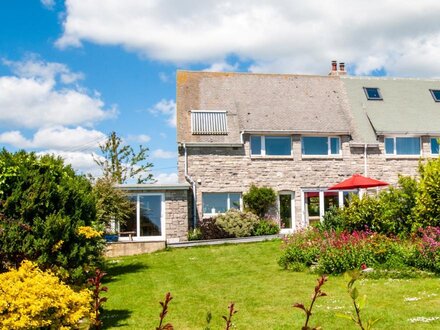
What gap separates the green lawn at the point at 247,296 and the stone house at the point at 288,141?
379 inches

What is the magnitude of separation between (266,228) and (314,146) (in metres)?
6.10

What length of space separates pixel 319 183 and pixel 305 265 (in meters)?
13.6

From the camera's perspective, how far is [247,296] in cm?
1143

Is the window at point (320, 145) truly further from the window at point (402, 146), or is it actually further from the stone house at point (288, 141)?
the window at point (402, 146)

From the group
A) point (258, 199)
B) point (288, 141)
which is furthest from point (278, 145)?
point (258, 199)

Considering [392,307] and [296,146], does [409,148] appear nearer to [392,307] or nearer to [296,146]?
[296,146]

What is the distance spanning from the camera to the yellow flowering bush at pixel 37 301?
712cm

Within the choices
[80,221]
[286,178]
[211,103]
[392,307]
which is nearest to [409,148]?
[286,178]

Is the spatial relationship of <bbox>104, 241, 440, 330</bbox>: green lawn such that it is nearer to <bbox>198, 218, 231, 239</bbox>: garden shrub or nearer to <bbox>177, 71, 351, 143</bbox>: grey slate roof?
<bbox>198, 218, 231, 239</bbox>: garden shrub

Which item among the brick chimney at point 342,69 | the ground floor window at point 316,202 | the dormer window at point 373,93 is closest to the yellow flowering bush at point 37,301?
the ground floor window at point 316,202

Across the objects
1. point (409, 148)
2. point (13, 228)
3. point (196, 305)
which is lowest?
point (196, 305)

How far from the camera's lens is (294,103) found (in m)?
29.9

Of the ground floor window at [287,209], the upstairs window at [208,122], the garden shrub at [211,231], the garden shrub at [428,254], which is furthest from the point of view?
the ground floor window at [287,209]

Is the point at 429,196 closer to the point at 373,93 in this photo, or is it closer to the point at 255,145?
the point at 255,145
